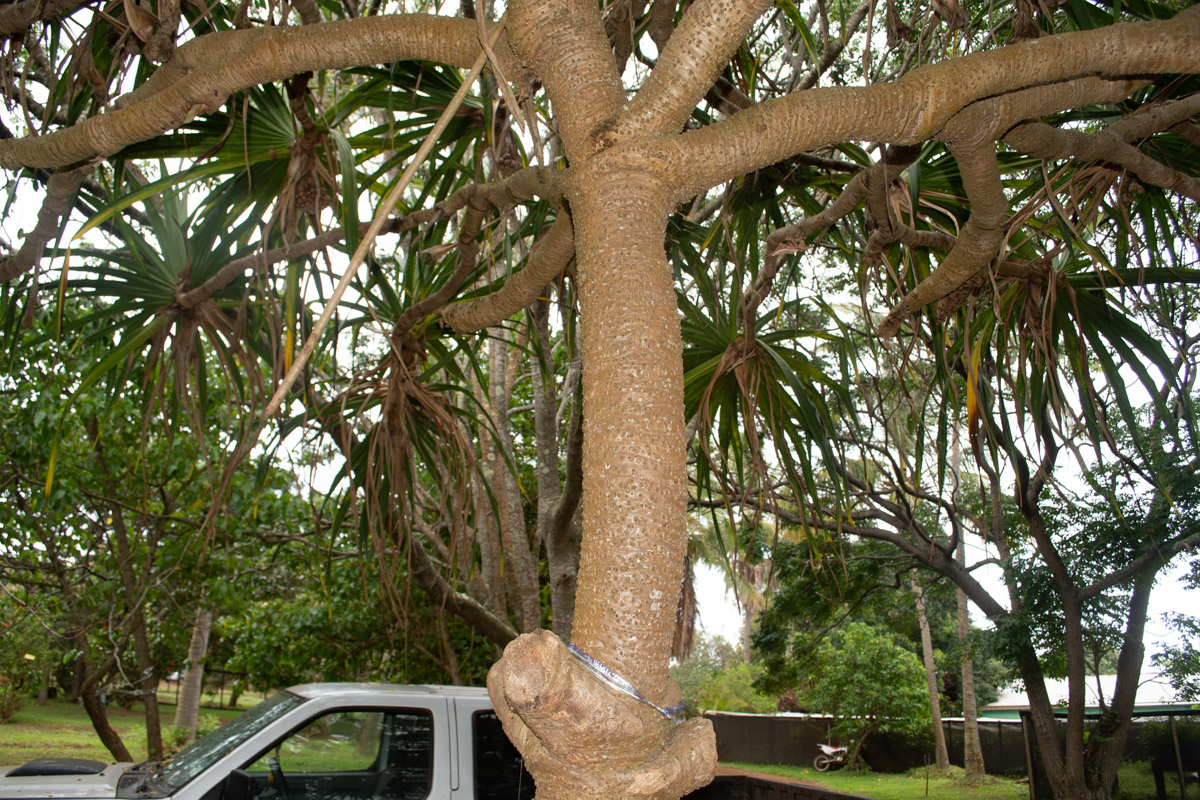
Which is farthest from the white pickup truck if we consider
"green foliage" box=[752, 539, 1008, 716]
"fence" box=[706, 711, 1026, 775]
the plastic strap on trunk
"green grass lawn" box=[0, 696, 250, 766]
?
"fence" box=[706, 711, 1026, 775]

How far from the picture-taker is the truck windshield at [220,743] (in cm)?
304

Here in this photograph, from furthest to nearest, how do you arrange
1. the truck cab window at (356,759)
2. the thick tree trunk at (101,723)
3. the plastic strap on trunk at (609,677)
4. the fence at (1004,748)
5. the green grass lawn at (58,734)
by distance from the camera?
the green grass lawn at (58,734) < the fence at (1004,748) < the thick tree trunk at (101,723) < the truck cab window at (356,759) < the plastic strap on trunk at (609,677)

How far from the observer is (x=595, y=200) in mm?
1093

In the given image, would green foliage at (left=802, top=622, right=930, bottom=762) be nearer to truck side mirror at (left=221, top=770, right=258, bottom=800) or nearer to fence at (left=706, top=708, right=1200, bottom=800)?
fence at (left=706, top=708, right=1200, bottom=800)

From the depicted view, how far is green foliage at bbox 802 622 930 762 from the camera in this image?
515 inches

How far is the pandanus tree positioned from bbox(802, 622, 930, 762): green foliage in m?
10.1

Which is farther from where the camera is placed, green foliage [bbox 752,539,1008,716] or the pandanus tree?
green foliage [bbox 752,539,1008,716]

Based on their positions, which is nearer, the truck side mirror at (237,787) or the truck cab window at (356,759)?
the truck side mirror at (237,787)

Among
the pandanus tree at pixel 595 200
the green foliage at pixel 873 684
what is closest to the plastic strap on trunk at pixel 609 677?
the pandanus tree at pixel 595 200

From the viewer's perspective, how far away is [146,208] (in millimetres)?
2922

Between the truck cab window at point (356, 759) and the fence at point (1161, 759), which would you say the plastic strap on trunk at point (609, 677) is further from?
the fence at point (1161, 759)

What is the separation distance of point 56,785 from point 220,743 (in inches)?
21.6

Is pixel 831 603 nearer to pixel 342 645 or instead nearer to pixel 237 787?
pixel 342 645

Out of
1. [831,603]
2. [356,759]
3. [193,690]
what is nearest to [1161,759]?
[831,603]
